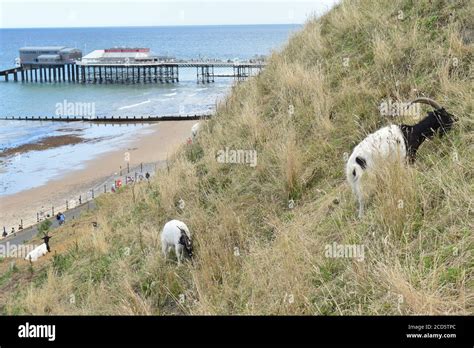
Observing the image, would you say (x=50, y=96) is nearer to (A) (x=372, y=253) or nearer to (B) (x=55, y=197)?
(B) (x=55, y=197)

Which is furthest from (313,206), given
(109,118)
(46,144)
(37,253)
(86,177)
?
(109,118)

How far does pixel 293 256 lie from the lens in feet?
13.8

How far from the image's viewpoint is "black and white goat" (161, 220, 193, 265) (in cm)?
571

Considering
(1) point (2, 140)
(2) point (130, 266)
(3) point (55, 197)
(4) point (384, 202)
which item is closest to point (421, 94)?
(4) point (384, 202)

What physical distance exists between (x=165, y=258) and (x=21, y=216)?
18.2 metres

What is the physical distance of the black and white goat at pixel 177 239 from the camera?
18.7ft
